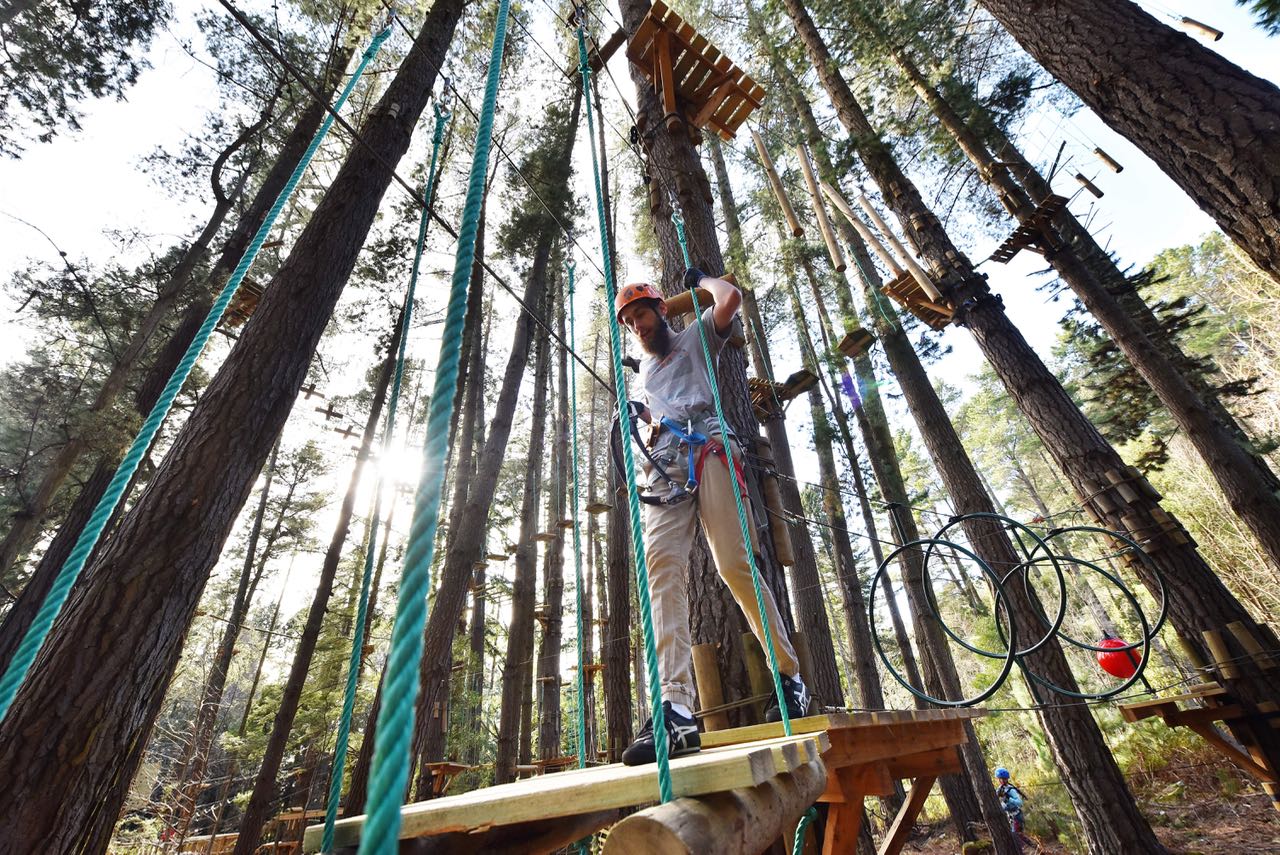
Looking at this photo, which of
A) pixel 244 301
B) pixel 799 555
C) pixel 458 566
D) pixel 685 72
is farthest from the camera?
pixel 799 555

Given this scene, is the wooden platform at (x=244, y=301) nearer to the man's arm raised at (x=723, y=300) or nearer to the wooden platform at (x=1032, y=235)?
the man's arm raised at (x=723, y=300)

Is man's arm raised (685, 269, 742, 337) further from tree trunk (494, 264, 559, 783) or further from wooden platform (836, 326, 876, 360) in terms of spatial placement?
tree trunk (494, 264, 559, 783)

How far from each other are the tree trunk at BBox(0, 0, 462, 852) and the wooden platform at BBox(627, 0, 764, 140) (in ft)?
8.92

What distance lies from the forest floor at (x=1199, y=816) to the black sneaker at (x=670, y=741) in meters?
7.75

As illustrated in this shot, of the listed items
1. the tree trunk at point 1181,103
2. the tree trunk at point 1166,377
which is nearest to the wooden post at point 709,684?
the tree trunk at point 1181,103

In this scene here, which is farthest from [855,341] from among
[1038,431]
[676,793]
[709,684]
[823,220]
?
[676,793]

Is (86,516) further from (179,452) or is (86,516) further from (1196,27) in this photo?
(1196,27)

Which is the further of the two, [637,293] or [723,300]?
[637,293]

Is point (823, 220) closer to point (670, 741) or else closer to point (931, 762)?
point (931, 762)

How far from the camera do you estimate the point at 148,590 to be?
259cm

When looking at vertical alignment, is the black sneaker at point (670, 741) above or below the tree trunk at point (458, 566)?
below

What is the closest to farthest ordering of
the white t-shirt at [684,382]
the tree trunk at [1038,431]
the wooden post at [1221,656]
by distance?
1. the white t-shirt at [684,382]
2. the tree trunk at [1038,431]
3. the wooden post at [1221,656]

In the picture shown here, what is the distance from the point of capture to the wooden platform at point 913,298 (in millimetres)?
6539

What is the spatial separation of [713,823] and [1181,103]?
3.39m
